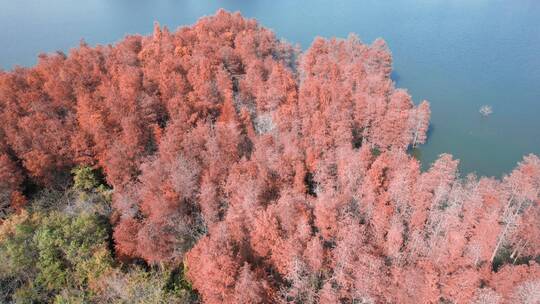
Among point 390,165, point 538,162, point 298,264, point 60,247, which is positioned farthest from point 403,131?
point 60,247

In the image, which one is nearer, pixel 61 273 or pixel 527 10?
pixel 61 273

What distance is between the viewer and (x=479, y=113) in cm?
5000

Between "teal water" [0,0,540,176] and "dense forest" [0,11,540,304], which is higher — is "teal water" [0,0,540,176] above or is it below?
above

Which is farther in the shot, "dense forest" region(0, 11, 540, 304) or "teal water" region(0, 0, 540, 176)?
"teal water" region(0, 0, 540, 176)

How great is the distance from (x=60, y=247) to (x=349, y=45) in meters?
44.3

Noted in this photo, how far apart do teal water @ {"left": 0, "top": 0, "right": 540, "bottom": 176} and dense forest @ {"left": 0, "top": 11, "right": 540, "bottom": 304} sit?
1072 centimetres

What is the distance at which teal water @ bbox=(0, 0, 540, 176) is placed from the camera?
46.6 metres

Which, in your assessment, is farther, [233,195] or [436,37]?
[436,37]

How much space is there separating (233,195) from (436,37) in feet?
193

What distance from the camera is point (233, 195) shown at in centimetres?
2805

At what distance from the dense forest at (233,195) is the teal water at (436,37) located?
1072 cm

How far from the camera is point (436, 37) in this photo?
7019cm

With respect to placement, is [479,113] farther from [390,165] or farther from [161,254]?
[161,254]

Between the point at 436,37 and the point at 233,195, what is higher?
the point at 436,37
